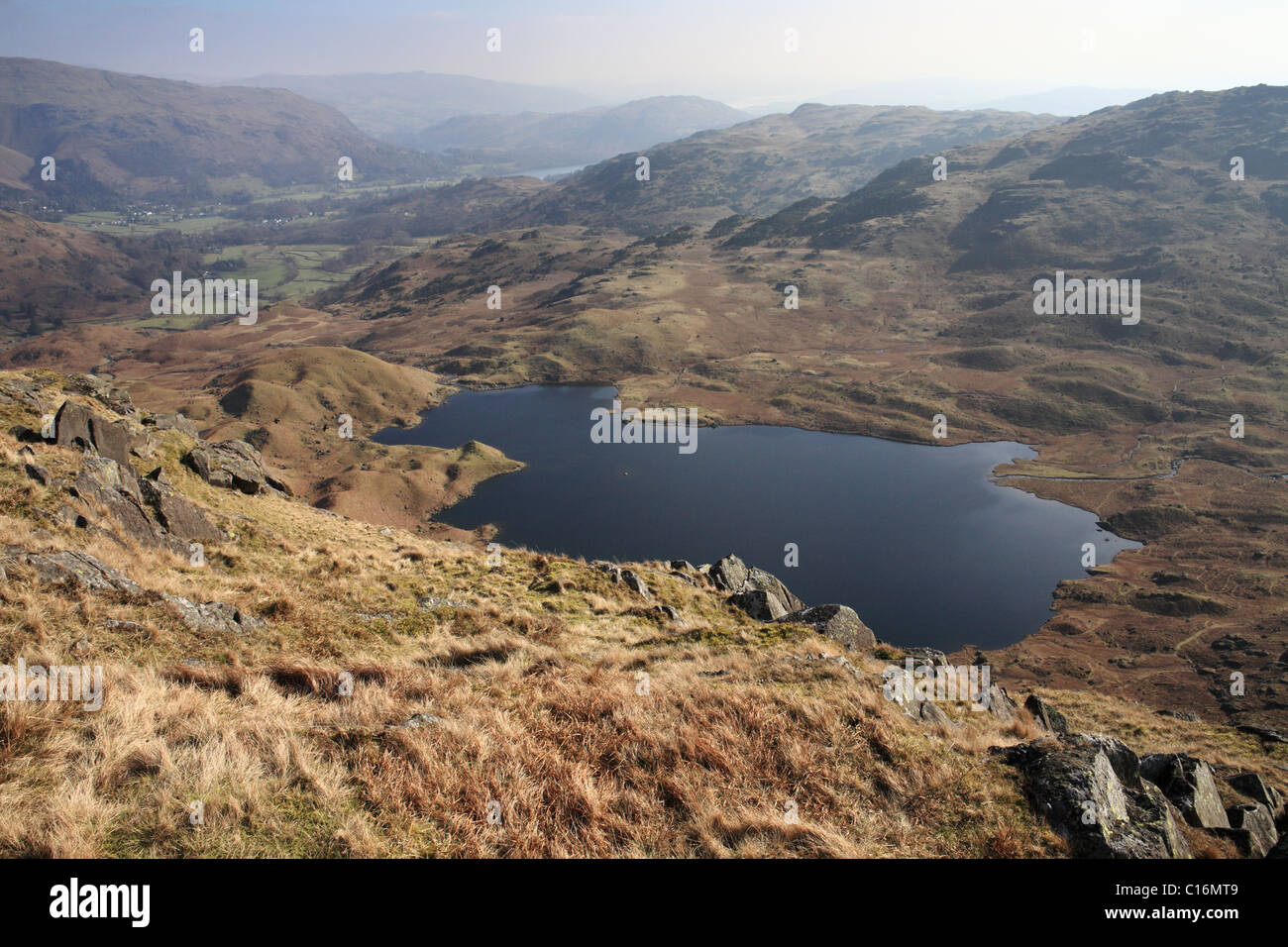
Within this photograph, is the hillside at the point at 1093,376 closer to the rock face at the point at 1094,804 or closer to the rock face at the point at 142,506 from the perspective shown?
the rock face at the point at 1094,804

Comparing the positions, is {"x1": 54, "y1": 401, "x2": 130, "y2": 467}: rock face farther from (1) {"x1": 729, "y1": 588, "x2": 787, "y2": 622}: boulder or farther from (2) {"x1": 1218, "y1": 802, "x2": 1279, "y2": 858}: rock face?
(2) {"x1": 1218, "y1": 802, "x2": 1279, "y2": 858}: rock face

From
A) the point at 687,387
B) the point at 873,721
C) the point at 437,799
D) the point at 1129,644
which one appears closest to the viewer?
the point at 437,799

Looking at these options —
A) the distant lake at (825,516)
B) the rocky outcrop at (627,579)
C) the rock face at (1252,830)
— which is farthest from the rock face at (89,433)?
the distant lake at (825,516)

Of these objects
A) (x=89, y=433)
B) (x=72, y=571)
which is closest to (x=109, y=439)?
(x=89, y=433)

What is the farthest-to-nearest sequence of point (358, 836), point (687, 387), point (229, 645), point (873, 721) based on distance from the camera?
1. point (687, 387)
2. point (229, 645)
3. point (873, 721)
4. point (358, 836)

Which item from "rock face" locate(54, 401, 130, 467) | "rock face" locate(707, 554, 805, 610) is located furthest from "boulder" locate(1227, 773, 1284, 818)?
"rock face" locate(54, 401, 130, 467)

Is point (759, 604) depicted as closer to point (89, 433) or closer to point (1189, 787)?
point (1189, 787)
